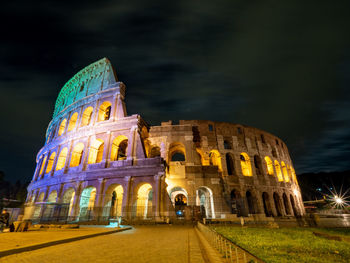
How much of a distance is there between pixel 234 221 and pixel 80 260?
15095 mm

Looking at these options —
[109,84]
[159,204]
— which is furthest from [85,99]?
[159,204]

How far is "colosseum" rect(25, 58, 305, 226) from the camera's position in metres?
18.5

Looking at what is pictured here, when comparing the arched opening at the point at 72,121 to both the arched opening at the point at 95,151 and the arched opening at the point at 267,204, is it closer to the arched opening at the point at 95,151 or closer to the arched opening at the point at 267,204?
the arched opening at the point at 95,151

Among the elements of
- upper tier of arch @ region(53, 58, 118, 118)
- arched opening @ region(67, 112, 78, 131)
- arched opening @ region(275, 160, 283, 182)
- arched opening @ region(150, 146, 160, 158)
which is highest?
upper tier of arch @ region(53, 58, 118, 118)

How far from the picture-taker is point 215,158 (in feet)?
87.1

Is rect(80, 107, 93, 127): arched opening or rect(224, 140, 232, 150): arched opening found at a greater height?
rect(80, 107, 93, 127): arched opening

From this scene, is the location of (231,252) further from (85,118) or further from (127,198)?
(85,118)

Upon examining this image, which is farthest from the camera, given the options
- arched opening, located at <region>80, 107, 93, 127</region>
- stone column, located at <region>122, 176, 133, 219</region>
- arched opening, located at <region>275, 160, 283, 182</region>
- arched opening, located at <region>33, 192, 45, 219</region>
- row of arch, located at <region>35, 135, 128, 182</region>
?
arched opening, located at <region>275, 160, 283, 182</region>

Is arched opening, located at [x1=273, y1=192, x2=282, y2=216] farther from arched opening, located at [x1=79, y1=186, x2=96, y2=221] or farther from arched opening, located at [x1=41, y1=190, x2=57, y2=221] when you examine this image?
arched opening, located at [x1=41, y1=190, x2=57, y2=221]

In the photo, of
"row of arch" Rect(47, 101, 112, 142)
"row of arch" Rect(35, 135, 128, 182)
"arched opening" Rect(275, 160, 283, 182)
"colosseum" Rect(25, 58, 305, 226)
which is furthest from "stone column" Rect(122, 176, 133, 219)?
"arched opening" Rect(275, 160, 283, 182)

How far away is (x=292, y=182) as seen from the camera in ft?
102

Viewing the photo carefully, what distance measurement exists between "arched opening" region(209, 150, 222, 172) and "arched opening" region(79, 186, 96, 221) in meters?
17.0

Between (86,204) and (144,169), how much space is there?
903 cm

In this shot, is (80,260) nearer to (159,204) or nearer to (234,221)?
(159,204)
